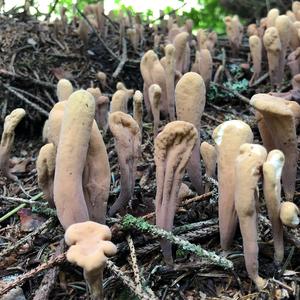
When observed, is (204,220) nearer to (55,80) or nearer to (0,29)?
(55,80)

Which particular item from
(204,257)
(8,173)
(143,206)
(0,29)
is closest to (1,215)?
(8,173)

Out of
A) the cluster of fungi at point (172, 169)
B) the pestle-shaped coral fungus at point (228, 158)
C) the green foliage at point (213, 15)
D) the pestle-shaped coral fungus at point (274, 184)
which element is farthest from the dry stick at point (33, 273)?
the green foliage at point (213, 15)

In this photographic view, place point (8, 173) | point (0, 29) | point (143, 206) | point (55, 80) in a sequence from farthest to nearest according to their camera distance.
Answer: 1. point (0, 29)
2. point (55, 80)
3. point (8, 173)
4. point (143, 206)

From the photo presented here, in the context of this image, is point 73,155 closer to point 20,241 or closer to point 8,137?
point 20,241

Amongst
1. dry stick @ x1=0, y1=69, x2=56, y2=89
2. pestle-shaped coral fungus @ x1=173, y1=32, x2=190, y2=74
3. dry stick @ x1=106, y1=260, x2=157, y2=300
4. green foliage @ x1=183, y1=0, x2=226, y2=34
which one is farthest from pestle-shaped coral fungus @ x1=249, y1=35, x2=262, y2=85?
green foliage @ x1=183, y1=0, x2=226, y2=34

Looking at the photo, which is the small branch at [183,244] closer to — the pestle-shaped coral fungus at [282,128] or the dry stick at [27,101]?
the pestle-shaped coral fungus at [282,128]
